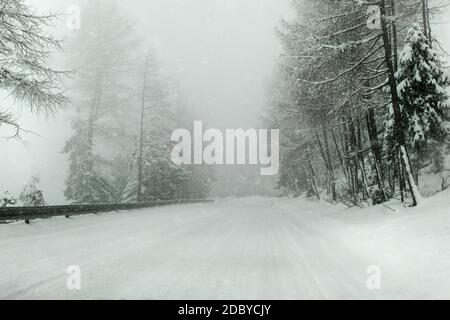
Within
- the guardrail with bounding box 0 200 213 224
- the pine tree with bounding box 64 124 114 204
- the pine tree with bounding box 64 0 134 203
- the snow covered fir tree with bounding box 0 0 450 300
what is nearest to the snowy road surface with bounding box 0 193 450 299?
the snow covered fir tree with bounding box 0 0 450 300

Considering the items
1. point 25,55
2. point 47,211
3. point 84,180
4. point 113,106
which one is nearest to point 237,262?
point 25,55

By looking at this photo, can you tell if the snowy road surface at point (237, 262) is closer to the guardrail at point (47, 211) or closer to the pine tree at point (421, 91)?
the guardrail at point (47, 211)

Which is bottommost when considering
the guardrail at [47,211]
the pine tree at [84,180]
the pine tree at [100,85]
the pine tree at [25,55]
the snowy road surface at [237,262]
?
the snowy road surface at [237,262]

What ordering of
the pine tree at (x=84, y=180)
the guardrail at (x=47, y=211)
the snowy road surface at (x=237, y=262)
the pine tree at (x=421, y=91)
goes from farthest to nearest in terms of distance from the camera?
the pine tree at (x=84, y=180)
the guardrail at (x=47, y=211)
the pine tree at (x=421, y=91)
the snowy road surface at (x=237, y=262)

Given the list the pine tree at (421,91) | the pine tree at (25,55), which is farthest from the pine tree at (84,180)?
the pine tree at (421,91)

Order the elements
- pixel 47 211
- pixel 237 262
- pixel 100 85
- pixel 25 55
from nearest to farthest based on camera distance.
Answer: pixel 237 262, pixel 25 55, pixel 47 211, pixel 100 85

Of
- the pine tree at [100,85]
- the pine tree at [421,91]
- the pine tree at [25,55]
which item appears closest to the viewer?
the pine tree at [25,55]

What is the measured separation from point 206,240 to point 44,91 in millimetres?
6814

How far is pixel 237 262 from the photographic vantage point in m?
6.75

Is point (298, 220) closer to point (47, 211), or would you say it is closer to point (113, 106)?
point (47, 211)

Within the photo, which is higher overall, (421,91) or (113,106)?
(113,106)

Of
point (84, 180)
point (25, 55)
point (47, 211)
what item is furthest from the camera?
point (84, 180)

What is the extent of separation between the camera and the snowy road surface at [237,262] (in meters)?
4.86

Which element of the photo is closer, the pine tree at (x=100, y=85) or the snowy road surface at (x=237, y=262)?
the snowy road surface at (x=237, y=262)
